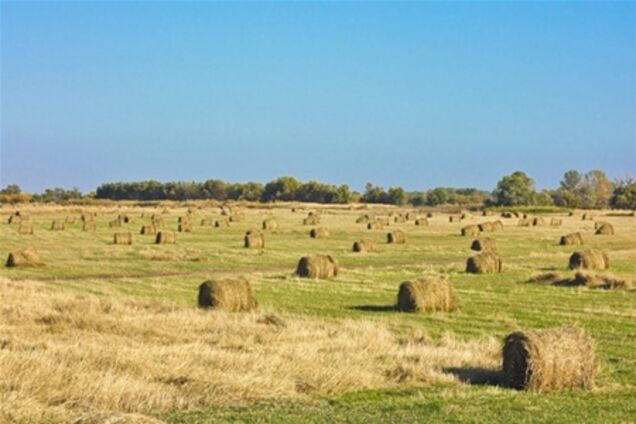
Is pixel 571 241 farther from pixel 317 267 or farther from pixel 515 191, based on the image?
pixel 515 191

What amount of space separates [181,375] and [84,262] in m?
26.7

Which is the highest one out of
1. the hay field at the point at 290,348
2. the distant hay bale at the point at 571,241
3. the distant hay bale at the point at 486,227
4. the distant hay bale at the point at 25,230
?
the distant hay bale at the point at 486,227

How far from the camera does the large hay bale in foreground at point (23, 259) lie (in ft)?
120

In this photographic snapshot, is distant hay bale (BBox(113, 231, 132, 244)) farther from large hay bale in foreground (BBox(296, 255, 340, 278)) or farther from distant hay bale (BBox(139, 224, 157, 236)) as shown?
large hay bale in foreground (BBox(296, 255, 340, 278))

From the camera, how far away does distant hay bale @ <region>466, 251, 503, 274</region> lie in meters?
34.8

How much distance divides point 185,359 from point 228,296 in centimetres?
919

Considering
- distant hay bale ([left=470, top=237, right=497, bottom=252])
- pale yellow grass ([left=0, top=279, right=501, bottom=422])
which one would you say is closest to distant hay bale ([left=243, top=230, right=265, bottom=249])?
distant hay bale ([left=470, top=237, right=497, bottom=252])

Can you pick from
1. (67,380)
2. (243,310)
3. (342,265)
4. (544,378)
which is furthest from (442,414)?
(342,265)

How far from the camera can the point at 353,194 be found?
148250 mm

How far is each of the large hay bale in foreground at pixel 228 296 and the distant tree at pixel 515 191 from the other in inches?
4083

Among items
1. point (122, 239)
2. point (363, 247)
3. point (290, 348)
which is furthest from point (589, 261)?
point (122, 239)

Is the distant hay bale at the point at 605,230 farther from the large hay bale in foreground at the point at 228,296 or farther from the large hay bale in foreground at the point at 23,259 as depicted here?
the large hay bale in foreground at the point at 228,296

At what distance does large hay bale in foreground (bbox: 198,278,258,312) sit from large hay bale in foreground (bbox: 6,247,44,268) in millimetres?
14739

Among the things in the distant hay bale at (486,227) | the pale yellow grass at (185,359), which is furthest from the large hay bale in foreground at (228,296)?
the distant hay bale at (486,227)
